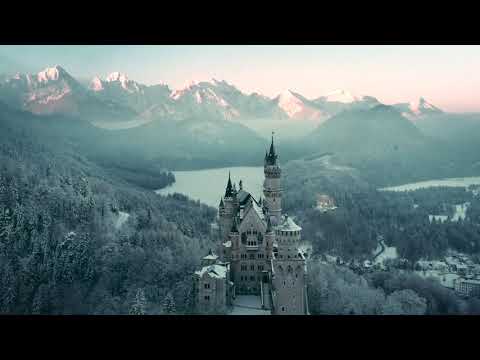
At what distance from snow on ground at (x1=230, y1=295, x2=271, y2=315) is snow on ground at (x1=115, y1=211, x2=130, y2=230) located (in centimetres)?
836

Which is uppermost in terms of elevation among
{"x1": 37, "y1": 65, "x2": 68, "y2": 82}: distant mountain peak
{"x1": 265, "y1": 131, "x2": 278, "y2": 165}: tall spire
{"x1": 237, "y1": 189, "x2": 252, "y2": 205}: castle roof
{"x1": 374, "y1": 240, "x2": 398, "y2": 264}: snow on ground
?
{"x1": 37, "y1": 65, "x2": 68, "y2": 82}: distant mountain peak

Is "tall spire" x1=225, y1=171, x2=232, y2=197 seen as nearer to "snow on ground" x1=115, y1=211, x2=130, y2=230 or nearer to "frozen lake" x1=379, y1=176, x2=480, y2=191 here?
"snow on ground" x1=115, y1=211, x2=130, y2=230

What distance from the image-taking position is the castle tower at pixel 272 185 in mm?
17156

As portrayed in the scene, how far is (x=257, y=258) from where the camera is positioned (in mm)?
16156

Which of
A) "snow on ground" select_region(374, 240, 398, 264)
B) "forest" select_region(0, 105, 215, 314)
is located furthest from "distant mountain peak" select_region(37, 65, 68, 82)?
"snow on ground" select_region(374, 240, 398, 264)

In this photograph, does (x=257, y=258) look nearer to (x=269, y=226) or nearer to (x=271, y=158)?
(x=269, y=226)

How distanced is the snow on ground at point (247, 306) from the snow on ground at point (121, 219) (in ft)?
27.4

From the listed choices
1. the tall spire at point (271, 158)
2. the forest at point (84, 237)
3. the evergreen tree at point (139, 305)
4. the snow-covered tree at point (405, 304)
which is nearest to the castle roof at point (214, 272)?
the forest at point (84, 237)

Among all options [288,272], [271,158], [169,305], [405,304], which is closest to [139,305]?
[169,305]

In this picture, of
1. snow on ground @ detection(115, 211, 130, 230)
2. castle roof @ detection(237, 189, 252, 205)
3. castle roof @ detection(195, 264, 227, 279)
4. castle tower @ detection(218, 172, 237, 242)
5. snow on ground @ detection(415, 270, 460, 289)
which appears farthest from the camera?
snow on ground @ detection(115, 211, 130, 230)

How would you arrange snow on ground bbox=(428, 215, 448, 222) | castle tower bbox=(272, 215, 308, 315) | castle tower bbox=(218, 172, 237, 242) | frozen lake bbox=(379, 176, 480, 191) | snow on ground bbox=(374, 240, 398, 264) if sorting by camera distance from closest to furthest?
1. castle tower bbox=(272, 215, 308, 315)
2. castle tower bbox=(218, 172, 237, 242)
3. frozen lake bbox=(379, 176, 480, 191)
4. snow on ground bbox=(374, 240, 398, 264)
5. snow on ground bbox=(428, 215, 448, 222)

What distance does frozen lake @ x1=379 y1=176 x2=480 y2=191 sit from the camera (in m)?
23.6

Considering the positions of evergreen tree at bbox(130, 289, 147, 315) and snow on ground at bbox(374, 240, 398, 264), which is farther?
snow on ground at bbox(374, 240, 398, 264)
